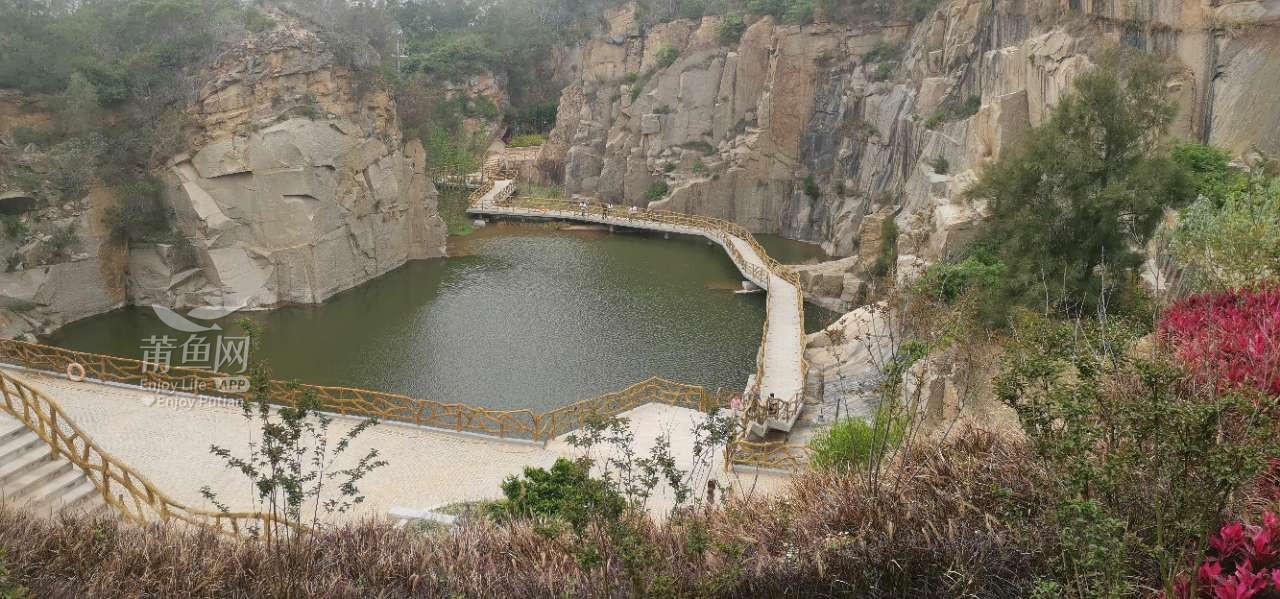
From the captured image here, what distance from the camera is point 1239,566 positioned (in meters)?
4.95

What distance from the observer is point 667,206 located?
125ft

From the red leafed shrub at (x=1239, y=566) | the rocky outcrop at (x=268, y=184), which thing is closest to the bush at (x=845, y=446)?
the red leafed shrub at (x=1239, y=566)

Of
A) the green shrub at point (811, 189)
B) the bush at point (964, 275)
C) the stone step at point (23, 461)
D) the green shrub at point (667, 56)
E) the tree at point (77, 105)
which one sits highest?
the green shrub at point (667, 56)

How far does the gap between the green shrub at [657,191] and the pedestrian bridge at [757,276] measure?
5.49 feet

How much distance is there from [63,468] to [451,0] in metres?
56.0

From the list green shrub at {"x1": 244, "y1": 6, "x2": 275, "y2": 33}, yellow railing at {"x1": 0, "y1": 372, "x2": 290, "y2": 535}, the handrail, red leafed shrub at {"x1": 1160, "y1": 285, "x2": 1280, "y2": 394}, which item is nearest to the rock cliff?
green shrub at {"x1": 244, "y1": 6, "x2": 275, "y2": 33}

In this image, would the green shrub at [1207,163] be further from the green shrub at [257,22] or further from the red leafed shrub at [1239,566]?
the green shrub at [257,22]

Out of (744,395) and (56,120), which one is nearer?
(744,395)

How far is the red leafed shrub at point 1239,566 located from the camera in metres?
4.81

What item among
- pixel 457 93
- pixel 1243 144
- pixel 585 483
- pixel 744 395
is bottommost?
pixel 744 395

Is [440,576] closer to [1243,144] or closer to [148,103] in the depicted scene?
[1243,144]

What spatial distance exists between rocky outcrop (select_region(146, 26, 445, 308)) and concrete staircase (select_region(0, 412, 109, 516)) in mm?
16182

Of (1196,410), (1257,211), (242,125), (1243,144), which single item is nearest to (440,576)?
(1196,410)

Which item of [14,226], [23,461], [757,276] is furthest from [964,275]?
[14,226]
